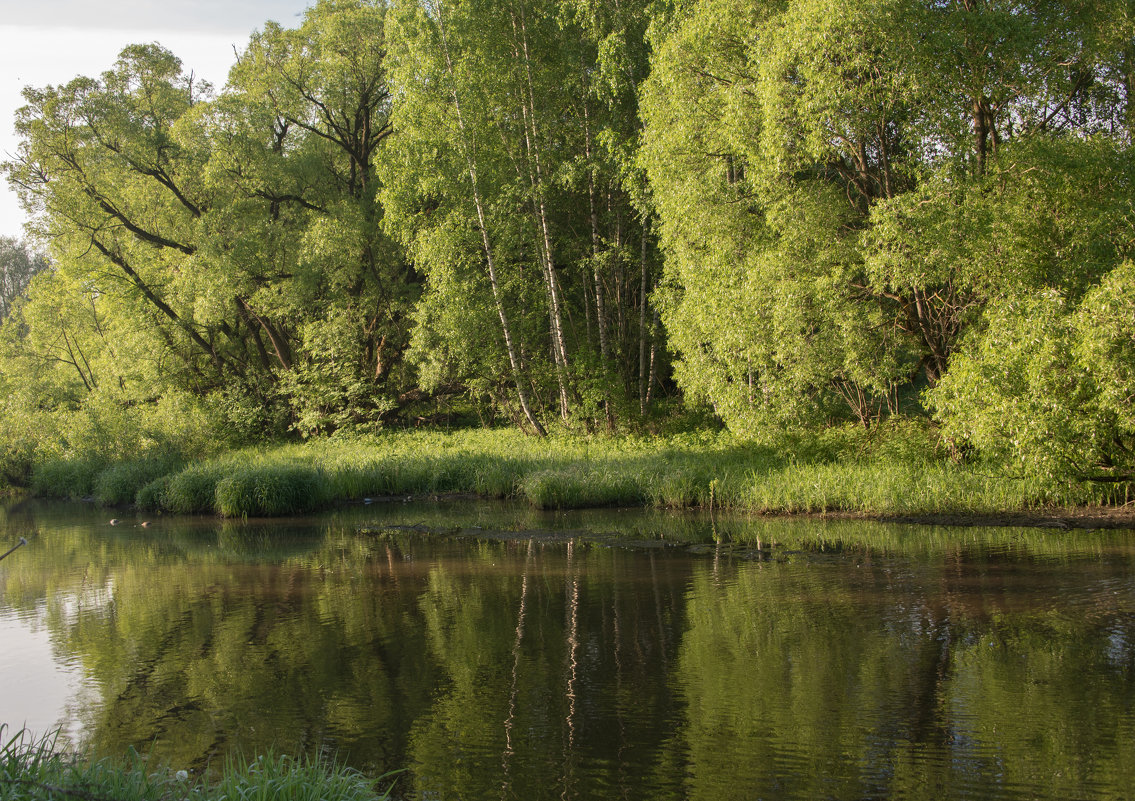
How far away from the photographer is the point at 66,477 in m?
27.4

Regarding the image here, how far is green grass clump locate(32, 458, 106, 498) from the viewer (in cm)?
2700

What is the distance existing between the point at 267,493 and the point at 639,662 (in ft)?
47.1

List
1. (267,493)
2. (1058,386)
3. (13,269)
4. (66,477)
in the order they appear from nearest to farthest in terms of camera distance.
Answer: (1058,386)
(267,493)
(66,477)
(13,269)

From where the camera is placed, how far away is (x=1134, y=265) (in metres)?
12.2

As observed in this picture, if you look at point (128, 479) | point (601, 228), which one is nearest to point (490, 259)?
point (601, 228)

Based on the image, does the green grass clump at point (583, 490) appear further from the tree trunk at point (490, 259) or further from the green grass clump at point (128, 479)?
the green grass clump at point (128, 479)

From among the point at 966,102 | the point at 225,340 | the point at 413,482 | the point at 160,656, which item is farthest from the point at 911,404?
the point at 225,340

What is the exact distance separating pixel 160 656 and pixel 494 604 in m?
3.78

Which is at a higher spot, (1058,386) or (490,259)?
(490,259)

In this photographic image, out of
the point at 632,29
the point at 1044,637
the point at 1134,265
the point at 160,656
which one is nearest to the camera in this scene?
the point at 1044,637

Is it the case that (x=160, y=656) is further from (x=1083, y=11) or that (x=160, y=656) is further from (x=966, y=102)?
(x=1083, y=11)

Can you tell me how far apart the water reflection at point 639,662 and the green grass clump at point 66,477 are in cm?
1348

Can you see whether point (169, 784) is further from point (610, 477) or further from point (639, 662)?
point (610, 477)

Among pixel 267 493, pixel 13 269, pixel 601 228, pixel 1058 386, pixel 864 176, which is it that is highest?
pixel 13 269
